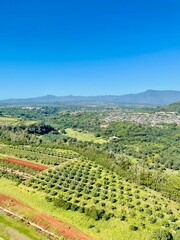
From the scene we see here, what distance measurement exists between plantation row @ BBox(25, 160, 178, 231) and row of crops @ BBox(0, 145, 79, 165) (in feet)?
26.4

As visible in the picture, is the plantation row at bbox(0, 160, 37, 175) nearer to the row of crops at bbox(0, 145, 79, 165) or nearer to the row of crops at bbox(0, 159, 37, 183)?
the row of crops at bbox(0, 159, 37, 183)

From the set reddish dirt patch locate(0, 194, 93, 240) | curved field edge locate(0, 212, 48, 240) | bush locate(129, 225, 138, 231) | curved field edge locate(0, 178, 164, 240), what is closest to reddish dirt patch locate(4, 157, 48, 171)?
curved field edge locate(0, 178, 164, 240)

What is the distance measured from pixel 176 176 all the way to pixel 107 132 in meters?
60.1

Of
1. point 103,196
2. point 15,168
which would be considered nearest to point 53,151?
point 15,168

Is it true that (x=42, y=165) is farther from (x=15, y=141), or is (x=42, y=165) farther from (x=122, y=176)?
(x=15, y=141)

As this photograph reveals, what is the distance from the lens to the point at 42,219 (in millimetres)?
37406

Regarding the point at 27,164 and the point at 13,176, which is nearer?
the point at 13,176

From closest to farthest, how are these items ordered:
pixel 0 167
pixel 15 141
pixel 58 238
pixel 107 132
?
pixel 58 238 < pixel 0 167 < pixel 15 141 < pixel 107 132

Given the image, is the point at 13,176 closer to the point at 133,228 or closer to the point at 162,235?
the point at 133,228

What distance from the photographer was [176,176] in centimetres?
6188

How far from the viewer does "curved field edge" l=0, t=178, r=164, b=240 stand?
33688mm

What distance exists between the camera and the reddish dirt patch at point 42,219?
34156 millimetres

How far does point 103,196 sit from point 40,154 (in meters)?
33.2

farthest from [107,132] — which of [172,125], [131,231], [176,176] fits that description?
[131,231]
